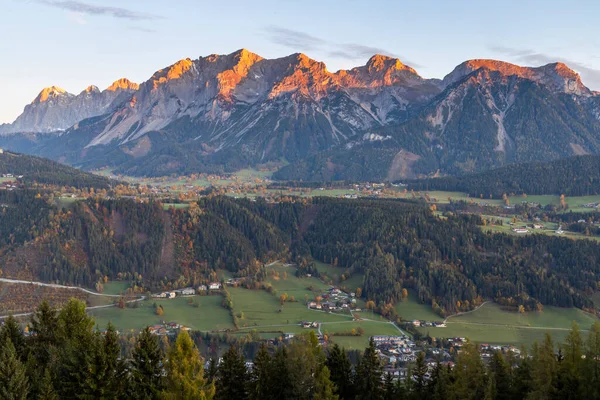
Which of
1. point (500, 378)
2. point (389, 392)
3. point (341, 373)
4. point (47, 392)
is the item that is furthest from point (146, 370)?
point (500, 378)

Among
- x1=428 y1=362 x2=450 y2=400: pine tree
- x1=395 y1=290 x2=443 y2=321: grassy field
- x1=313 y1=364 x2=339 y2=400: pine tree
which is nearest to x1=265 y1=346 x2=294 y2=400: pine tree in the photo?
x1=313 y1=364 x2=339 y2=400: pine tree

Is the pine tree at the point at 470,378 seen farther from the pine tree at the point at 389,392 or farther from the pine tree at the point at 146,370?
the pine tree at the point at 146,370

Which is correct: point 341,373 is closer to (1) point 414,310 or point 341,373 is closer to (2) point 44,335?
(2) point 44,335

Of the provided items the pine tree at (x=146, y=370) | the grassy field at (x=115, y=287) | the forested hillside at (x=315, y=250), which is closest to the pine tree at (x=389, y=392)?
the pine tree at (x=146, y=370)

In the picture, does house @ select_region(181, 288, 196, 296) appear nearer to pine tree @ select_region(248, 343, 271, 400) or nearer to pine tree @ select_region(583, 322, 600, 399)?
pine tree @ select_region(248, 343, 271, 400)

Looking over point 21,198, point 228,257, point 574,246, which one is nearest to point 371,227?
point 228,257

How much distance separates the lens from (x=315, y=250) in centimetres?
16450

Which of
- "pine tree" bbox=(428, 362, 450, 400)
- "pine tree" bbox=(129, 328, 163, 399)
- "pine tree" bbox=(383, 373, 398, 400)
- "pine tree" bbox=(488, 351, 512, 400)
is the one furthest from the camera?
"pine tree" bbox=(383, 373, 398, 400)

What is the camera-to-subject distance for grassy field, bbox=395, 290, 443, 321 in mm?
114375

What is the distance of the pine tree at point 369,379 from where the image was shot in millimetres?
54656

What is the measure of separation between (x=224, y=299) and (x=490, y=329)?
177ft

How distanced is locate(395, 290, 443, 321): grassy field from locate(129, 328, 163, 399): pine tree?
77.1 metres

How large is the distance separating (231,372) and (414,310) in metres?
74.0

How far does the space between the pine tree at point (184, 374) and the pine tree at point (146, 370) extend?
2452 mm
